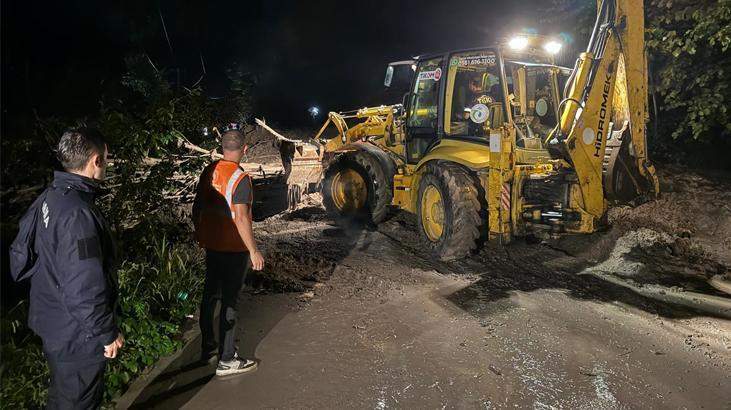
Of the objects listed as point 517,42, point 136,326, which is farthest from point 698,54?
point 136,326

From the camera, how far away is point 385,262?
6816mm

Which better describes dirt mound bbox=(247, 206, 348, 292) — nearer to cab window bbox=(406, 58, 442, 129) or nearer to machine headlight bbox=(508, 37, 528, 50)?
cab window bbox=(406, 58, 442, 129)

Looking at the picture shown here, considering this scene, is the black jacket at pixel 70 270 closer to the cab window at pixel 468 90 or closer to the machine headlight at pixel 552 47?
the cab window at pixel 468 90

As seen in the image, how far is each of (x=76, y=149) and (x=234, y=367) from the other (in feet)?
6.61

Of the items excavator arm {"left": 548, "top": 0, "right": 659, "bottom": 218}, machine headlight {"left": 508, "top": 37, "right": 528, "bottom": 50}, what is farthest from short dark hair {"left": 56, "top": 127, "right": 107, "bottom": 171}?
machine headlight {"left": 508, "top": 37, "right": 528, "bottom": 50}

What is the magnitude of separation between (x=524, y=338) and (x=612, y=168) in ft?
12.4

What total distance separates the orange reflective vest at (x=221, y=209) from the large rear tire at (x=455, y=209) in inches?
141

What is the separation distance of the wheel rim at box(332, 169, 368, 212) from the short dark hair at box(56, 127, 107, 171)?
6.80 m

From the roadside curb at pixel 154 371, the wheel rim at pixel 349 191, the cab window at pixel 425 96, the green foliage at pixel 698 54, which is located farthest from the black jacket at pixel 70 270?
the green foliage at pixel 698 54

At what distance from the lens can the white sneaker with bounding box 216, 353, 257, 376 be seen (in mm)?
3717

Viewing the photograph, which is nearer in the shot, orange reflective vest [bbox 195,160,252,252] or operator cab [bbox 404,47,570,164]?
orange reflective vest [bbox 195,160,252,252]

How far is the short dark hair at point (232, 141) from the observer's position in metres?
3.67

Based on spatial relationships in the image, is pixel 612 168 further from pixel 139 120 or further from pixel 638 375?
pixel 139 120

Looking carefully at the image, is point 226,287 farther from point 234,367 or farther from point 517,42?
point 517,42
